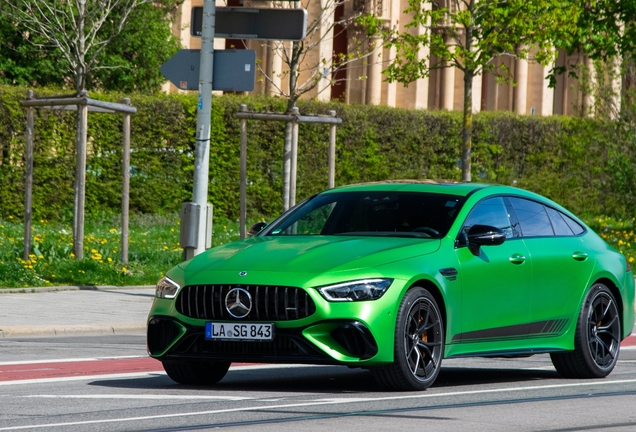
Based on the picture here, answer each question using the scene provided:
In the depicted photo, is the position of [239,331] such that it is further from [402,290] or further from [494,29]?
[494,29]

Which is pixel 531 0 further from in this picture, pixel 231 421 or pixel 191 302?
pixel 231 421

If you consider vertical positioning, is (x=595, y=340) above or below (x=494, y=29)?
below

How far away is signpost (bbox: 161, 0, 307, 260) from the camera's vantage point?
1591 centimetres

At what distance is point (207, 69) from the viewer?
16.0 metres

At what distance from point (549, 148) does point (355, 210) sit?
84.7 ft

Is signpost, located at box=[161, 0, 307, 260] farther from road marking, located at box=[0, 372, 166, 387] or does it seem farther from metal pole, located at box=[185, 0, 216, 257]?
road marking, located at box=[0, 372, 166, 387]

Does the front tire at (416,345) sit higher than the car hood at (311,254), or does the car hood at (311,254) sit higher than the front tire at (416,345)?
the car hood at (311,254)

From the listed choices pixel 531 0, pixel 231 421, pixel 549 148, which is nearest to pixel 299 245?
pixel 231 421

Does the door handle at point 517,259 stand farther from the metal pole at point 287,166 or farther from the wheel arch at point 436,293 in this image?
the metal pole at point 287,166

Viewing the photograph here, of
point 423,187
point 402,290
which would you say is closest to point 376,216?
point 423,187

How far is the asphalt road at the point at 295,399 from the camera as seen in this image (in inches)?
291

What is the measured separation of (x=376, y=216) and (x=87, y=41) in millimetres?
23253

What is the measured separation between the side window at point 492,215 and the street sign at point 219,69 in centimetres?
595

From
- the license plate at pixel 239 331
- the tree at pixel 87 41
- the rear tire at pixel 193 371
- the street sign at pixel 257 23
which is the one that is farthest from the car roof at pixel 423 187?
the tree at pixel 87 41
